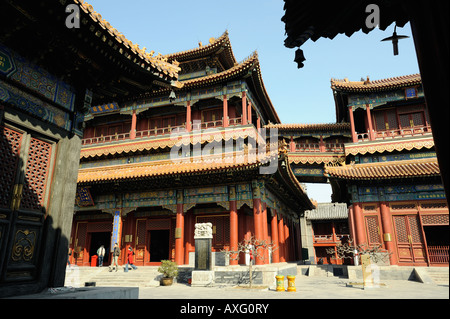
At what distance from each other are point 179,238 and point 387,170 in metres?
11.2

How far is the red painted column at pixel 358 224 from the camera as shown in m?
15.4

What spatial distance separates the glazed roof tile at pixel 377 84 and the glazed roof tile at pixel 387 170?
4657 millimetres

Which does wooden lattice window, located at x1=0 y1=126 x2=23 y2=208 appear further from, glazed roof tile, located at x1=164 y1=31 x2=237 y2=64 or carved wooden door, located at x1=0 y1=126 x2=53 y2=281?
glazed roof tile, located at x1=164 y1=31 x2=237 y2=64

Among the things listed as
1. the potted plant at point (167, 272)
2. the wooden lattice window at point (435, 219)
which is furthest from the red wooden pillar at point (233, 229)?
the wooden lattice window at point (435, 219)

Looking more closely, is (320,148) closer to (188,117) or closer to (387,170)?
(387,170)

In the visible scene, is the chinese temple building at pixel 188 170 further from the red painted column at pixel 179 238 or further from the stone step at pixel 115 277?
the stone step at pixel 115 277

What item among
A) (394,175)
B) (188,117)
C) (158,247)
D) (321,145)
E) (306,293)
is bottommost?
(306,293)

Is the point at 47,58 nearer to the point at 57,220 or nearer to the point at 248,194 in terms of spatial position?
the point at 57,220

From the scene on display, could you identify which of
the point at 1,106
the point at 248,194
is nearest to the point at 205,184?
the point at 248,194

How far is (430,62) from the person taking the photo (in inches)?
83.2

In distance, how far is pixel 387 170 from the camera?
1582cm

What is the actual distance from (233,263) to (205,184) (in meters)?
3.98

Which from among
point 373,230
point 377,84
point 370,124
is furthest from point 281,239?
point 377,84

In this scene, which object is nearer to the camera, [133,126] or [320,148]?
[133,126]
